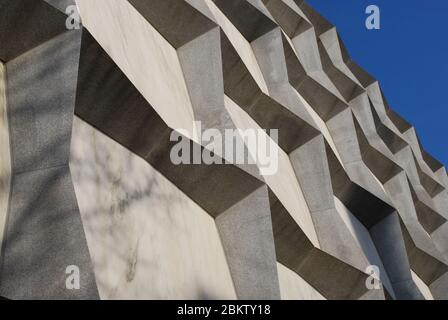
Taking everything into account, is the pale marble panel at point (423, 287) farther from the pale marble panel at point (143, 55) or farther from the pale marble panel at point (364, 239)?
the pale marble panel at point (143, 55)

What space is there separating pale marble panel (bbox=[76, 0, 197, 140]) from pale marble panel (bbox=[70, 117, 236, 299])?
1048mm

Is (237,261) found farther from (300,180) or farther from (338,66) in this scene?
(338,66)

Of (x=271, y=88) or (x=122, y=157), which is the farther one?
(x=271, y=88)

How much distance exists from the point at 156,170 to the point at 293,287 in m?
4.50

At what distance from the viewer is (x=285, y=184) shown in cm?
1335

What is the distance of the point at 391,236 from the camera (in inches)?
757

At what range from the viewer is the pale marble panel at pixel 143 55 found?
748 centimetres

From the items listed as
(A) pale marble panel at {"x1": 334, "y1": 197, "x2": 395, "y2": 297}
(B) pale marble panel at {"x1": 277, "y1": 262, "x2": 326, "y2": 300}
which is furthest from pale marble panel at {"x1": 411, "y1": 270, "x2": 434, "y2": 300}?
(B) pale marble panel at {"x1": 277, "y1": 262, "x2": 326, "y2": 300}

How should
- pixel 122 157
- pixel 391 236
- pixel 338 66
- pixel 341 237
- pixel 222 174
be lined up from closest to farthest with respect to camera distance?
pixel 122 157, pixel 222 174, pixel 341 237, pixel 391 236, pixel 338 66

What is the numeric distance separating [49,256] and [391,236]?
15446mm

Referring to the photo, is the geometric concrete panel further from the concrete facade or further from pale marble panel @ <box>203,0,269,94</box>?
pale marble panel @ <box>203,0,269,94</box>

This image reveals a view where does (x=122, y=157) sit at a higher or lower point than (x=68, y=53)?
lower

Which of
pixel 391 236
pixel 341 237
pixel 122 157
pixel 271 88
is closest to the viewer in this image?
pixel 122 157
